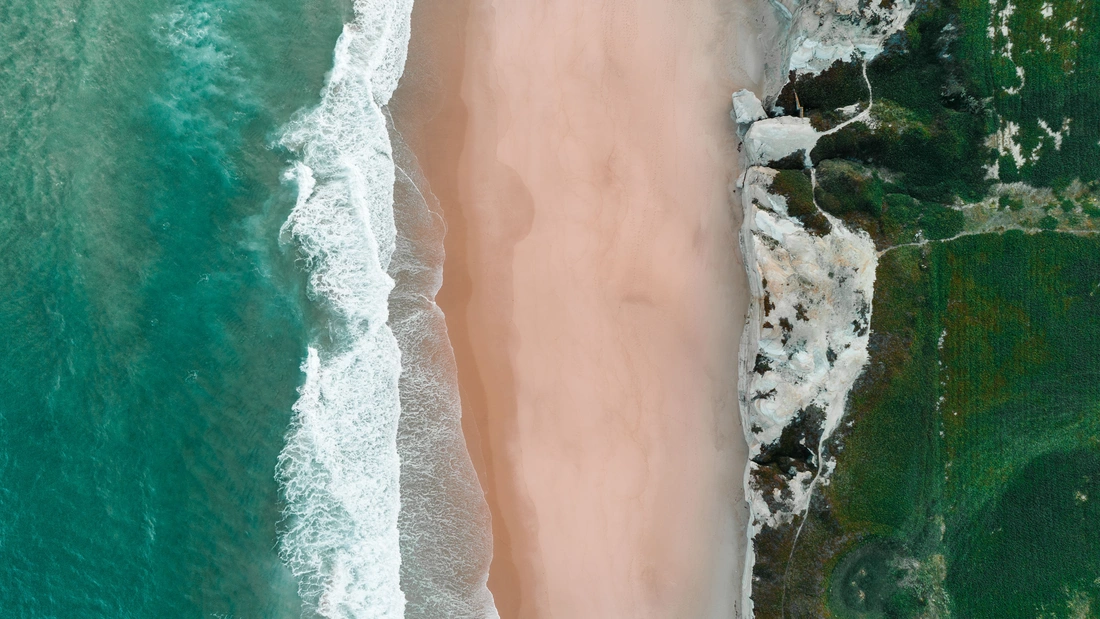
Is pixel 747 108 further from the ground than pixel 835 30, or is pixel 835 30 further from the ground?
pixel 835 30

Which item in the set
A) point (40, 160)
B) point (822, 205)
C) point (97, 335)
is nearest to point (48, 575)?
point (97, 335)

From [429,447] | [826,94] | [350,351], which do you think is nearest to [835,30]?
[826,94]

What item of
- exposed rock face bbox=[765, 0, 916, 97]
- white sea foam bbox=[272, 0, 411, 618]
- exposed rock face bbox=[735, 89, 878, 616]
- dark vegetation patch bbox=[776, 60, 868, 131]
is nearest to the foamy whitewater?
white sea foam bbox=[272, 0, 411, 618]

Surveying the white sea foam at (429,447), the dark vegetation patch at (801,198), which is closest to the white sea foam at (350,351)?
the white sea foam at (429,447)

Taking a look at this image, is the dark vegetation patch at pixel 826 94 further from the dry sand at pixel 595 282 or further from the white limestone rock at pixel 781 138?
the dry sand at pixel 595 282

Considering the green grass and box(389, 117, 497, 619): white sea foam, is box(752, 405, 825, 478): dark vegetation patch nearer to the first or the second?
the green grass

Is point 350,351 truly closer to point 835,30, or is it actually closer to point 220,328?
point 220,328

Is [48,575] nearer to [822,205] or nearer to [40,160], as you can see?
[40,160]
